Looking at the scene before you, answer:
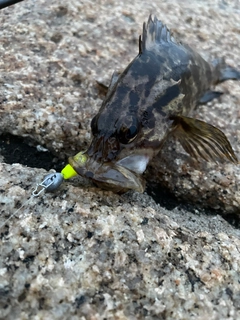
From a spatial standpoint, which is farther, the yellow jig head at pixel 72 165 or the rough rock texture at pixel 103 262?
the yellow jig head at pixel 72 165

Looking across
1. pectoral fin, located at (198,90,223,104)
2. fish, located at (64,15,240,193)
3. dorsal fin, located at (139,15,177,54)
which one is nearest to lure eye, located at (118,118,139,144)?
fish, located at (64,15,240,193)

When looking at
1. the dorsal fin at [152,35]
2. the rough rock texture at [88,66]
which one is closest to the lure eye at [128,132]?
the rough rock texture at [88,66]

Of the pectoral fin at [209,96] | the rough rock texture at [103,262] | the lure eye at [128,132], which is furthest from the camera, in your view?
the pectoral fin at [209,96]

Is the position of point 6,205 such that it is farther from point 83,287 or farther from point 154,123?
point 154,123

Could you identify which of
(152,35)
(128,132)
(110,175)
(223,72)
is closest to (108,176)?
(110,175)

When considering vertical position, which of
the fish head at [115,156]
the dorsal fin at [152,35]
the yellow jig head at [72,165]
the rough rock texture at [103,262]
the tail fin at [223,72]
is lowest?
the rough rock texture at [103,262]

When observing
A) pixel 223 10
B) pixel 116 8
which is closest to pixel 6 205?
pixel 116 8

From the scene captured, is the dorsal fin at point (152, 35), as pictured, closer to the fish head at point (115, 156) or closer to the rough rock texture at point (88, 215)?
the rough rock texture at point (88, 215)

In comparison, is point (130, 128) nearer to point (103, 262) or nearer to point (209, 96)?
point (103, 262)
